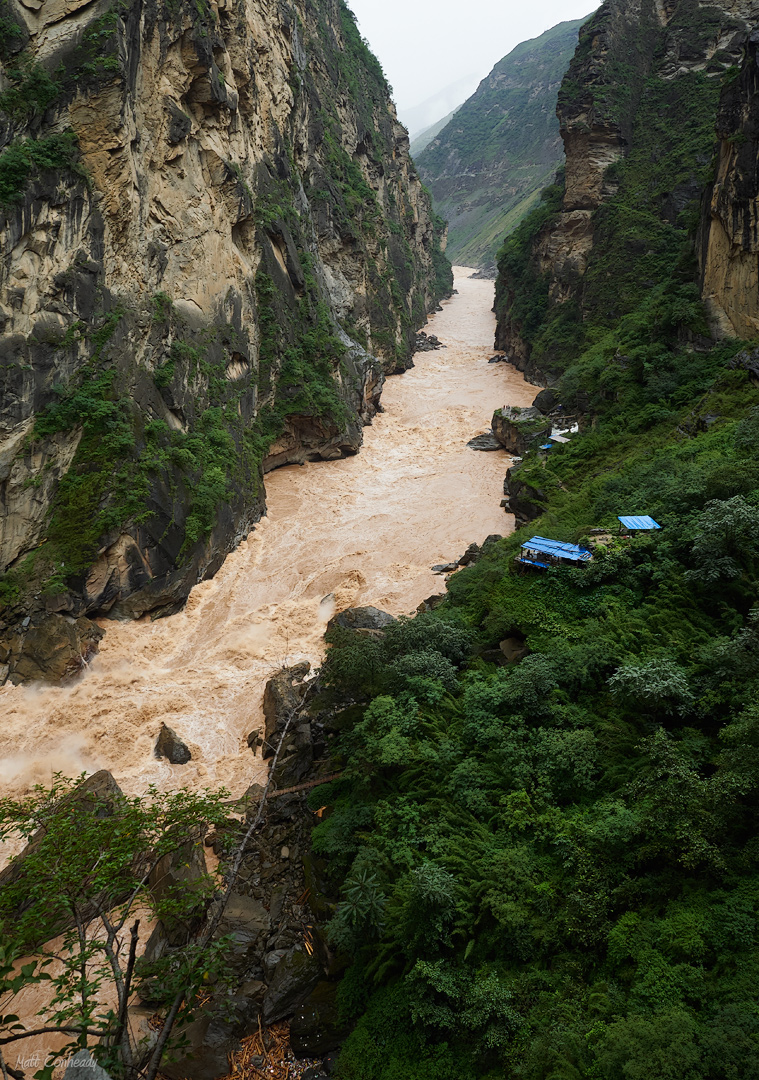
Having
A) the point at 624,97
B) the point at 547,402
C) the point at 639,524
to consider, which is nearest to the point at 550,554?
the point at 639,524

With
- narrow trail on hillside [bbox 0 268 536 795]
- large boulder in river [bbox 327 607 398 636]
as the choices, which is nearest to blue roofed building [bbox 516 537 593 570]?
large boulder in river [bbox 327 607 398 636]

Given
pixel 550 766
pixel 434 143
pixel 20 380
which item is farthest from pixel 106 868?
pixel 434 143

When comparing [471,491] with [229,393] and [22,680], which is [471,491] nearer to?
[229,393]

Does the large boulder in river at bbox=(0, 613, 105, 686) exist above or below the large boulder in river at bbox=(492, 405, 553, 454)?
above

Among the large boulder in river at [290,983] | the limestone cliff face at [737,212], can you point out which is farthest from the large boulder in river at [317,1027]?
the limestone cliff face at [737,212]

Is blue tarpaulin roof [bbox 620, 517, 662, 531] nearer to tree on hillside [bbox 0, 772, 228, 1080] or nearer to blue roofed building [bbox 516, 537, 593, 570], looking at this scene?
blue roofed building [bbox 516, 537, 593, 570]
